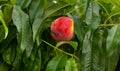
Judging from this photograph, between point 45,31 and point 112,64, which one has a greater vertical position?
point 45,31

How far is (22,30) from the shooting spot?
0.65 meters

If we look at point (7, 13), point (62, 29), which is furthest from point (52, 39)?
point (7, 13)

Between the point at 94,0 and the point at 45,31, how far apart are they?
0.53ft

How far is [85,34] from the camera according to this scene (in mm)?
708

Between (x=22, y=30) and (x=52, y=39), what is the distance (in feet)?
0.37

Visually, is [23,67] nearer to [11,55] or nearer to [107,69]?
[11,55]

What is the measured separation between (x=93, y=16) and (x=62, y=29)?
0.10 m

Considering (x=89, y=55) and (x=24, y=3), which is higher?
(x=24, y=3)

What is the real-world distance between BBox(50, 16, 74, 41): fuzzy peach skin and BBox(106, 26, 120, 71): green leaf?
0.11 meters

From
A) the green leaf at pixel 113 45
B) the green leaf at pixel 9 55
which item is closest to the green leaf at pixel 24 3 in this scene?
the green leaf at pixel 9 55

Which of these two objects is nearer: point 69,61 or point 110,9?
point 69,61

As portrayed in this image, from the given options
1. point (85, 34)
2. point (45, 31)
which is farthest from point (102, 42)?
point (45, 31)

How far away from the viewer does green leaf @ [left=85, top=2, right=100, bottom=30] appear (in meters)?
0.67

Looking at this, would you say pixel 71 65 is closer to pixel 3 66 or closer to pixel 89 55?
pixel 89 55
